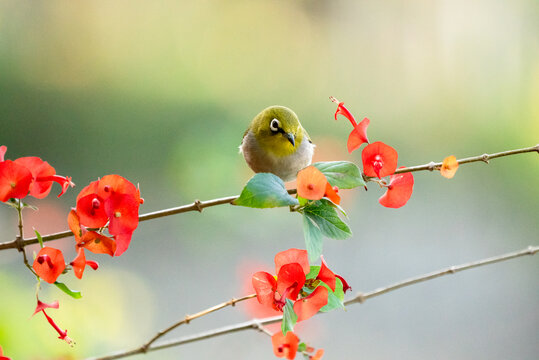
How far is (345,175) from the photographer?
0.31 metres

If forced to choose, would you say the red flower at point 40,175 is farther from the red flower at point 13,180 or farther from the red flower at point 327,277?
the red flower at point 327,277

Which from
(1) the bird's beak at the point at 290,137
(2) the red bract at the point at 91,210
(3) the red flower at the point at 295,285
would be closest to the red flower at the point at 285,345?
(3) the red flower at the point at 295,285

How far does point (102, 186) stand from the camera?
0.31 metres

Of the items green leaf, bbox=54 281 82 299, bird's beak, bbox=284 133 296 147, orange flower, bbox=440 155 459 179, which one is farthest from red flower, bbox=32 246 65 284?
bird's beak, bbox=284 133 296 147

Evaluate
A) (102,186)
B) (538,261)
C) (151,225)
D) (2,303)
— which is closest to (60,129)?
(151,225)

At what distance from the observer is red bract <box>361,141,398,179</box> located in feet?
1.05

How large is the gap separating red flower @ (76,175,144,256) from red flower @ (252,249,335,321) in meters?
0.08

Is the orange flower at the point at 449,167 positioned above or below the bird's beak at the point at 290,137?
below


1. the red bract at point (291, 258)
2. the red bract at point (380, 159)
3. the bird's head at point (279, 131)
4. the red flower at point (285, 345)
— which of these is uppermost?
the bird's head at point (279, 131)

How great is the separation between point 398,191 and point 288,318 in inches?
4.0

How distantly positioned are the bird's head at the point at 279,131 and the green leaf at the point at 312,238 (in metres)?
0.44

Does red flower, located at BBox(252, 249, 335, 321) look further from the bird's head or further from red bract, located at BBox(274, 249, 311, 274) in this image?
the bird's head

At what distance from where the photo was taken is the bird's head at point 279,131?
0.76m

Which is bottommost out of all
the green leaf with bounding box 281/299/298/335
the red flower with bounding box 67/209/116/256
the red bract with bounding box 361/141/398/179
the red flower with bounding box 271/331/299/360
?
the red flower with bounding box 271/331/299/360
